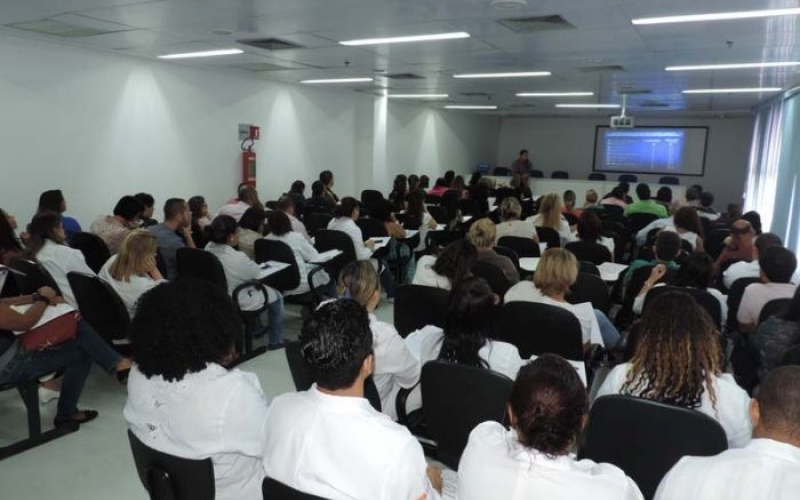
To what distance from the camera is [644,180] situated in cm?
1678

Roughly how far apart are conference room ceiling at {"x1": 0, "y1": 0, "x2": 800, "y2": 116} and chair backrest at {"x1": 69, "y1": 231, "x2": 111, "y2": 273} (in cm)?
196

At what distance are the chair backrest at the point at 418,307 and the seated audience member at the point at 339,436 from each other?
80.3 inches

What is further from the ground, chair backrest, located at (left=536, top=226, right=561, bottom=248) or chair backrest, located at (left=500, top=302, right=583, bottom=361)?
chair backrest, located at (left=536, top=226, right=561, bottom=248)

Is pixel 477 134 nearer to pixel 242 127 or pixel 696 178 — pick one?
pixel 696 178

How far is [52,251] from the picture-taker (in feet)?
13.4

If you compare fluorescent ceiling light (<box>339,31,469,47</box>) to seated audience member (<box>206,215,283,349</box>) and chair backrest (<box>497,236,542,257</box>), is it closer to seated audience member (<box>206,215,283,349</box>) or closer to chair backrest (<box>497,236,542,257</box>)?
chair backrest (<box>497,236,542,257</box>)

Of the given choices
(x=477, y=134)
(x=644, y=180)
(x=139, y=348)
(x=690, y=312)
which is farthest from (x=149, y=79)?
(x=644, y=180)

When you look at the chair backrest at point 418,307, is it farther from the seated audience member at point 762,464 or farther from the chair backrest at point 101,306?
the seated audience member at point 762,464

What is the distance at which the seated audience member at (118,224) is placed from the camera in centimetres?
546

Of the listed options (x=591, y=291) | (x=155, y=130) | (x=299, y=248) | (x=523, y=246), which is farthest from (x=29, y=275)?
(x=155, y=130)

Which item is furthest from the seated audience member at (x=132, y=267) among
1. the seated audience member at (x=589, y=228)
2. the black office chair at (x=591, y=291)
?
the seated audience member at (x=589, y=228)

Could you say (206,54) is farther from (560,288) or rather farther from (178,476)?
(178,476)

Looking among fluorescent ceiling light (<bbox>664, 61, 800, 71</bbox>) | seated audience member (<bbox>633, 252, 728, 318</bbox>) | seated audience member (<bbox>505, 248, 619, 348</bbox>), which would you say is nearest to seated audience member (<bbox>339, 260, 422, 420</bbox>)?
seated audience member (<bbox>505, 248, 619, 348</bbox>)

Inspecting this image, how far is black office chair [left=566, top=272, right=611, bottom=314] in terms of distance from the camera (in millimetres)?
4488
